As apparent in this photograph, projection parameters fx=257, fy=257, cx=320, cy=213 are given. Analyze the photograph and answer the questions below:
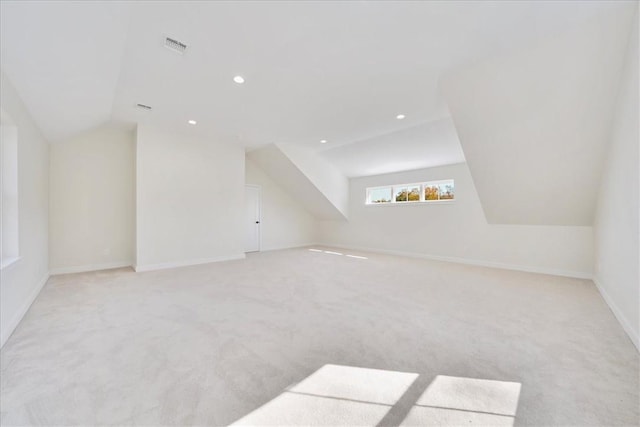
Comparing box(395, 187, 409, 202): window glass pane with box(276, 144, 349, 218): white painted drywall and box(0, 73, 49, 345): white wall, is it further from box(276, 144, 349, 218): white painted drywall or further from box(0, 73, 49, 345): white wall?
box(0, 73, 49, 345): white wall

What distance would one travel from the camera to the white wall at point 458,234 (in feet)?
15.0

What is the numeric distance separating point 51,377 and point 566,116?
531 cm

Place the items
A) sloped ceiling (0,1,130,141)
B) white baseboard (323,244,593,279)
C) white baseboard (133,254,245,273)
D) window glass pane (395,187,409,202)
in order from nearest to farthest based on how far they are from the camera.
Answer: sloped ceiling (0,1,130,141)
white baseboard (323,244,593,279)
white baseboard (133,254,245,273)
window glass pane (395,187,409,202)

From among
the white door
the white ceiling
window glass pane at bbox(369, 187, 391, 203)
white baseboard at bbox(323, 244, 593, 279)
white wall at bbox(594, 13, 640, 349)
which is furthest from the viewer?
window glass pane at bbox(369, 187, 391, 203)

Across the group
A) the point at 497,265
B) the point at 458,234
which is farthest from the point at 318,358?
the point at 458,234

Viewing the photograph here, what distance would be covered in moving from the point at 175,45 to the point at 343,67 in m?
1.70

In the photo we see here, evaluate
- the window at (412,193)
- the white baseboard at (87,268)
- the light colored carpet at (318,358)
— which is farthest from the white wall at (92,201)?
the window at (412,193)

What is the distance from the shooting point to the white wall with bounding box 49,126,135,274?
455 centimetres

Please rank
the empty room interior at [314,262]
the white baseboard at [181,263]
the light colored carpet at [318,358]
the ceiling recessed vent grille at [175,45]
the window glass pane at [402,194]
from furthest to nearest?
the window glass pane at [402,194] < the white baseboard at [181,263] < the ceiling recessed vent grille at [175,45] < the empty room interior at [314,262] < the light colored carpet at [318,358]

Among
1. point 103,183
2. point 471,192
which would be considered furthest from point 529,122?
point 103,183

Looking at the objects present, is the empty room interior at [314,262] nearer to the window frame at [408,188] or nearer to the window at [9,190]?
the window at [9,190]

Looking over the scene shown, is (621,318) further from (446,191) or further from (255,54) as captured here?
(255,54)

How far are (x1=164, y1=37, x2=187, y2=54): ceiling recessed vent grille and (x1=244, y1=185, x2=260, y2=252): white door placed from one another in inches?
185

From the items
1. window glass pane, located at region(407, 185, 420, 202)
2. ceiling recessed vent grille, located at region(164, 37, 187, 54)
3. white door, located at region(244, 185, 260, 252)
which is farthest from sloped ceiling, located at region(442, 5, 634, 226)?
white door, located at region(244, 185, 260, 252)
